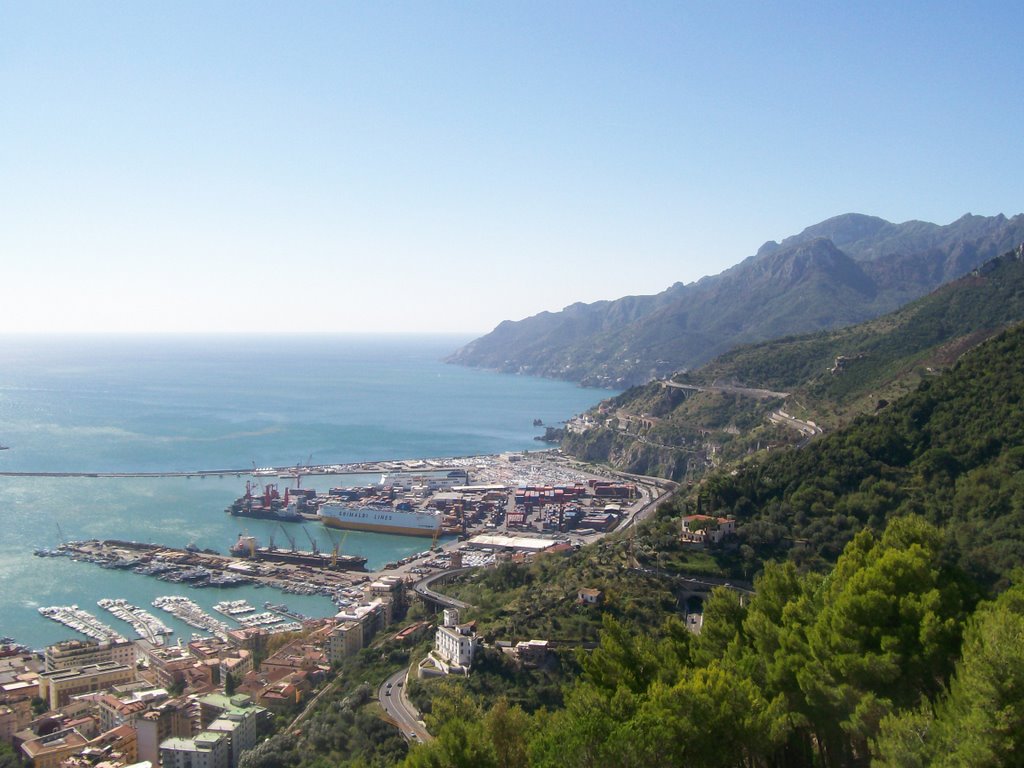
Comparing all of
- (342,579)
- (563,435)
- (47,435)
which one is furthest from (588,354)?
(342,579)

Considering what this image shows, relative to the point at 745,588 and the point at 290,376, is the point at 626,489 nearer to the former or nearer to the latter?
the point at 745,588

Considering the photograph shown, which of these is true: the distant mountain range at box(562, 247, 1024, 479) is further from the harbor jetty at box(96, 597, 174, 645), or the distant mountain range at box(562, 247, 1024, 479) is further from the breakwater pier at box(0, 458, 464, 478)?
the harbor jetty at box(96, 597, 174, 645)

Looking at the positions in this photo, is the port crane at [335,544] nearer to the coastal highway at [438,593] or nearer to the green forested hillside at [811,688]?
the coastal highway at [438,593]

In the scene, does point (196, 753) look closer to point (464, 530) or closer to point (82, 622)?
point (82, 622)

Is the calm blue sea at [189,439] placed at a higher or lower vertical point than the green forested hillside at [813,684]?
lower

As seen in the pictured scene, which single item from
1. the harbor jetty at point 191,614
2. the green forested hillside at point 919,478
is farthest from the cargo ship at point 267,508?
the green forested hillside at point 919,478

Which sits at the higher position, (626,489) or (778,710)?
(778,710)

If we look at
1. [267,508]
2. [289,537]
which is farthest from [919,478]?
[267,508]
